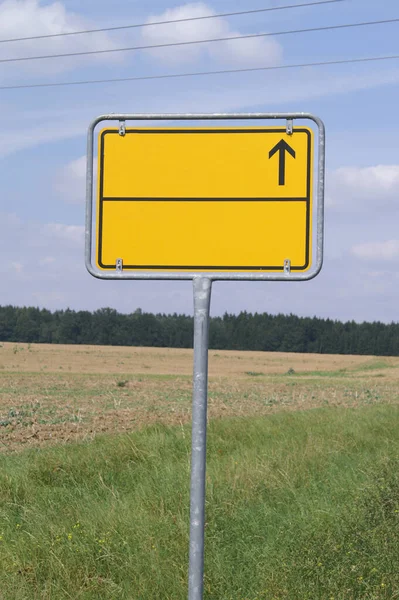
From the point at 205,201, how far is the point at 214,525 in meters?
3.21

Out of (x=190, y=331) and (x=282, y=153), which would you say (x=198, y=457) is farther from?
(x=190, y=331)

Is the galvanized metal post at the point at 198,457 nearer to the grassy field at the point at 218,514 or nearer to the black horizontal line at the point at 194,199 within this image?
the black horizontal line at the point at 194,199

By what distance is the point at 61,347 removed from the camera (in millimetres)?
85125

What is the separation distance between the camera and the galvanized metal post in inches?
115

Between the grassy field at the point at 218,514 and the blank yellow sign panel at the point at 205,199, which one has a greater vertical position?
the blank yellow sign panel at the point at 205,199

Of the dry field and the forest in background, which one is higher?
the forest in background

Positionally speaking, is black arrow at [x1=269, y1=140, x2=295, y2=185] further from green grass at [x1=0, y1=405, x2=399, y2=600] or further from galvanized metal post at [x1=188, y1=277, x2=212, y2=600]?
green grass at [x1=0, y1=405, x2=399, y2=600]

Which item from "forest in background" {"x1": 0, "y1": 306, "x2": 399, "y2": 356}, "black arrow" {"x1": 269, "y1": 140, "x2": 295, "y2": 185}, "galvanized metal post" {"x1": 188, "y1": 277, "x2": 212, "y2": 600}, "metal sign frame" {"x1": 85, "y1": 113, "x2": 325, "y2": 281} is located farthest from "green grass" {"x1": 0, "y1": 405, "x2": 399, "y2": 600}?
"forest in background" {"x1": 0, "y1": 306, "x2": 399, "y2": 356}

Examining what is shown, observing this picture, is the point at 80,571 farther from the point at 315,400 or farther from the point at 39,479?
the point at 315,400

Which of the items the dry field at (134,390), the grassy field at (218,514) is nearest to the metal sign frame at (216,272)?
the grassy field at (218,514)

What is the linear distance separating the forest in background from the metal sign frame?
3870 inches

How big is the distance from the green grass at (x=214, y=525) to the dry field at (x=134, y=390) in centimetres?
400

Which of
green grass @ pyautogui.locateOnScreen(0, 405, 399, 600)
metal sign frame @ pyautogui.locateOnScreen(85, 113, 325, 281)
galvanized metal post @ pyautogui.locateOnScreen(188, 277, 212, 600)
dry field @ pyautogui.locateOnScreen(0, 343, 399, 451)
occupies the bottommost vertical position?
dry field @ pyautogui.locateOnScreen(0, 343, 399, 451)

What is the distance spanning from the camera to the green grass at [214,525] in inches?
182
